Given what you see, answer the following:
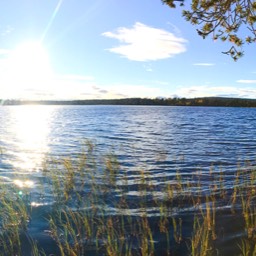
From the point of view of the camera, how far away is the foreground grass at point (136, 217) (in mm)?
7801

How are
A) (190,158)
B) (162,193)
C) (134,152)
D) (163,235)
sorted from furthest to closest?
(134,152) → (190,158) → (162,193) → (163,235)

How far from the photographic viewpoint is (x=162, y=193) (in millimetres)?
12211

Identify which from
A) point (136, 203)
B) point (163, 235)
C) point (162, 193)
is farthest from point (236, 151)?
point (163, 235)

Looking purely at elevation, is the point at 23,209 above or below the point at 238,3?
below

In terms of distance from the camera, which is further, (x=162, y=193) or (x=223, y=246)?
(x=162, y=193)

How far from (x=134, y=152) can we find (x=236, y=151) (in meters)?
6.83

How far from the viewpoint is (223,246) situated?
25.7 ft

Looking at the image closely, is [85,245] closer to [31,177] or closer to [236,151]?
[31,177]

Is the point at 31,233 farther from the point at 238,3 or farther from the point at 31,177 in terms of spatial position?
the point at 238,3

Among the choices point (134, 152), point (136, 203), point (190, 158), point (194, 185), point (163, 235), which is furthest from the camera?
point (134, 152)

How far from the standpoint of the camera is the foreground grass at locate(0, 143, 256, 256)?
25.6 feet

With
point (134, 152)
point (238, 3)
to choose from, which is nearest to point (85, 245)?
point (238, 3)

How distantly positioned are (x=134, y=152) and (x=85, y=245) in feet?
49.9

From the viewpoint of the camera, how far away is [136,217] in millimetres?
9766
